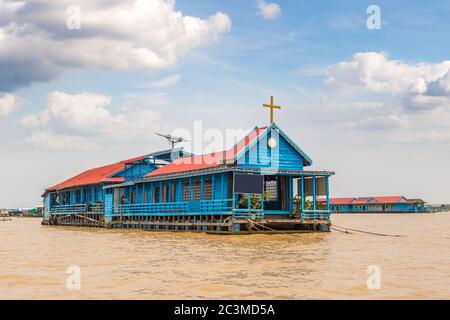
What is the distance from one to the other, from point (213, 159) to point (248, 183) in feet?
20.3

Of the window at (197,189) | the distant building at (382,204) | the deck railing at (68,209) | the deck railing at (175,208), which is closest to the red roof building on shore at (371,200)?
the distant building at (382,204)

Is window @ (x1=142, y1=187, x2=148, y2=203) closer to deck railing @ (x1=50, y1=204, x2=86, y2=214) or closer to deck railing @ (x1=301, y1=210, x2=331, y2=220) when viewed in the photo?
deck railing @ (x1=50, y1=204, x2=86, y2=214)

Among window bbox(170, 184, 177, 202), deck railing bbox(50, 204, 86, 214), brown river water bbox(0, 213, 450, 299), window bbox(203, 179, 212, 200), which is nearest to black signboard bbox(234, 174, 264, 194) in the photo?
window bbox(203, 179, 212, 200)

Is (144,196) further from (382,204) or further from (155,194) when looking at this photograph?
(382,204)

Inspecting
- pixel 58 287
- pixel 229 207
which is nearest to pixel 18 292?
pixel 58 287

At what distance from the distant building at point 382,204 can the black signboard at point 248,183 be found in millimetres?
102974

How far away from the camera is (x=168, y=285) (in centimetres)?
1124

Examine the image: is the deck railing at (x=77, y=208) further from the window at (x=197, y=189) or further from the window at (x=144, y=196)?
the window at (x=197, y=189)

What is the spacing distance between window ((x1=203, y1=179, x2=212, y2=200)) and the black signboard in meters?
4.54

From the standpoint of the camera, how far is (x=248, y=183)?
28.9 m

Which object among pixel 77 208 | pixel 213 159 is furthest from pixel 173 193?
pixel 77 208

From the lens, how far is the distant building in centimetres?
12562
